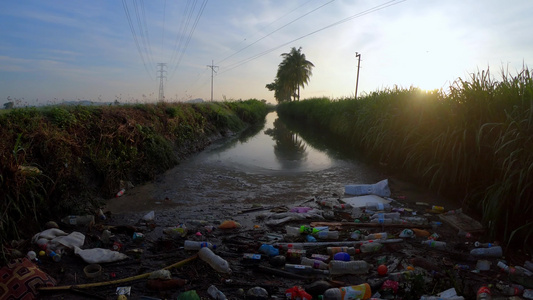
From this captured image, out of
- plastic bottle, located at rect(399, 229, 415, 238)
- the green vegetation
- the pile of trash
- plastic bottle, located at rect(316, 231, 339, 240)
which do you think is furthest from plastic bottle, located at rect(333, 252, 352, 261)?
the green vegetation

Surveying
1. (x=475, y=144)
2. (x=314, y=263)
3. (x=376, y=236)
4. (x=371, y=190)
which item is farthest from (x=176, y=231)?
(x=475, y=144)

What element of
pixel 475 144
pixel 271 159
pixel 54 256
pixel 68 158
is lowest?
pixel 54 256

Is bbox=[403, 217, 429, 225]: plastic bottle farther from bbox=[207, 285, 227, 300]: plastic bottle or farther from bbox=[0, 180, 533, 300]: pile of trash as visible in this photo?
bbox=[207, 285, 227, 300]: plastic bottle

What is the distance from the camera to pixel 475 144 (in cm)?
548


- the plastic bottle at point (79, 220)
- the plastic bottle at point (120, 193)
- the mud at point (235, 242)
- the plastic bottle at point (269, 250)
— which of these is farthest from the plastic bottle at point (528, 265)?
the plastic bottle at point (120, 193)

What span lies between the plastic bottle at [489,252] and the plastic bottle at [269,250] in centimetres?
232

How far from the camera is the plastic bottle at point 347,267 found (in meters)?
3.58

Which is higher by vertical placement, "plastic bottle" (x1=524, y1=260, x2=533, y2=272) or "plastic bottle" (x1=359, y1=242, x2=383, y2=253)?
"plastic bottle" (x1=524, y1=260, x2=533, y2=272)

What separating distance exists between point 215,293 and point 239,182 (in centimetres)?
460

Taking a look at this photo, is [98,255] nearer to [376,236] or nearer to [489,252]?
[376,236]

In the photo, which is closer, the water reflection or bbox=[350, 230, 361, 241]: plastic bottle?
bbox=[350, 230, 361, 241]: plastic bottle

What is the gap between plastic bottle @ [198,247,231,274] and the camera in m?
3.57

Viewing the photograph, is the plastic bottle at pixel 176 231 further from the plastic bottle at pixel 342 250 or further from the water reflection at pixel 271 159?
the water reflection at pixel 271 159

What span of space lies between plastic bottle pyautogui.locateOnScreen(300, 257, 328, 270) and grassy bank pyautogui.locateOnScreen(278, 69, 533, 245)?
2.07 m
